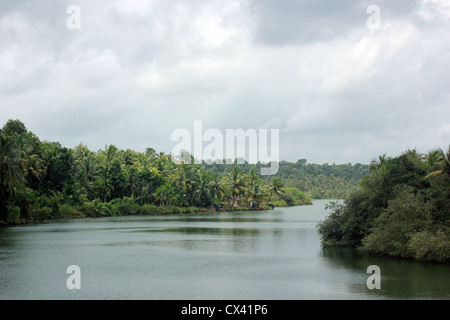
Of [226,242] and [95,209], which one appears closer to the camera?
[226,242]

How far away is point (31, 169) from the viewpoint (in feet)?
Result: 194

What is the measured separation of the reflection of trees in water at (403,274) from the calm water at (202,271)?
3cm

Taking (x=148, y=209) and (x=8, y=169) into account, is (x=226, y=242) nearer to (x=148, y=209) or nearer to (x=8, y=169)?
(x=8, y=169)

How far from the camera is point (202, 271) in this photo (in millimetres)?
23250

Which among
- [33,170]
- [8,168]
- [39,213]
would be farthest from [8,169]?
[33,170]

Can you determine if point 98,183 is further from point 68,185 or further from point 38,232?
point 38,232

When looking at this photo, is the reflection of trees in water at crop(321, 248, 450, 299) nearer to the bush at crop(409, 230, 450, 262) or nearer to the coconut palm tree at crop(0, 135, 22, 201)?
the bush at crop(409, 230, 450, 262)

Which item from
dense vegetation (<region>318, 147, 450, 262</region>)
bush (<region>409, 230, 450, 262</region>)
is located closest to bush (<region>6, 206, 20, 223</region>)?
dense vegetation (<region>318, 147, 450, 262</region>)

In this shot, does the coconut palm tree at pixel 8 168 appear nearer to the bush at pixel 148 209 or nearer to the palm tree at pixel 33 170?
the palm tree at pixel 33 170

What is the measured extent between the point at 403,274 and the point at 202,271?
9455 mm

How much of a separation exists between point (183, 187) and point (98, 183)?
58.5 feet

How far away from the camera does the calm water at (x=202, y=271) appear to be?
18.4 metres

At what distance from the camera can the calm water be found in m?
→ 18.4
